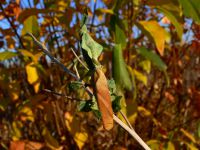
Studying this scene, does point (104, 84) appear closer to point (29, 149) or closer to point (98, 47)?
point (98, 47)

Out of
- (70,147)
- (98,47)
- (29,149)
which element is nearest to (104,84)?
(98,47)

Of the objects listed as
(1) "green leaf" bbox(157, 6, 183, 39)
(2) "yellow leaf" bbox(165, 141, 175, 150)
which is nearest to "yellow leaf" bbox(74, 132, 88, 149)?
(2) "yellow leaf" bbox(165, 141, 175, 150)

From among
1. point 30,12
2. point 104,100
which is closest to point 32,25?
point 30,12

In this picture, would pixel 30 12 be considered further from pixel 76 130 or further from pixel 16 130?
pixel 16 130

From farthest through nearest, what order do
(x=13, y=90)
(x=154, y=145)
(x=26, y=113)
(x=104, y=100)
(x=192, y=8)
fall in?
(x=13, y=90) < (x=26, y=113) < (x=154, y=145) < (x=192, y=8) < (x=104, y=100)

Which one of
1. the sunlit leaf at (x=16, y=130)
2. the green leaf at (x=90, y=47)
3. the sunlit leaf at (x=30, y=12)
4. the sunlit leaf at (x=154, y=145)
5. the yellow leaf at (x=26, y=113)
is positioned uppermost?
the sunlit leaf at (x=30, y=12)

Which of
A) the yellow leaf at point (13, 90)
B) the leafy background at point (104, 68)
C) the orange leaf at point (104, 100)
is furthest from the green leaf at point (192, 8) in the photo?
the yellow leaf at point (13, 90)

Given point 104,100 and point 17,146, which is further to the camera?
point 17,146

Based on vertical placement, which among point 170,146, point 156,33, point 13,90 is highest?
point 156,33

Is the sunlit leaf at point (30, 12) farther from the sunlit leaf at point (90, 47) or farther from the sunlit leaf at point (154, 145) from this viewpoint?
the sunlit leaf at point (90, 47)
